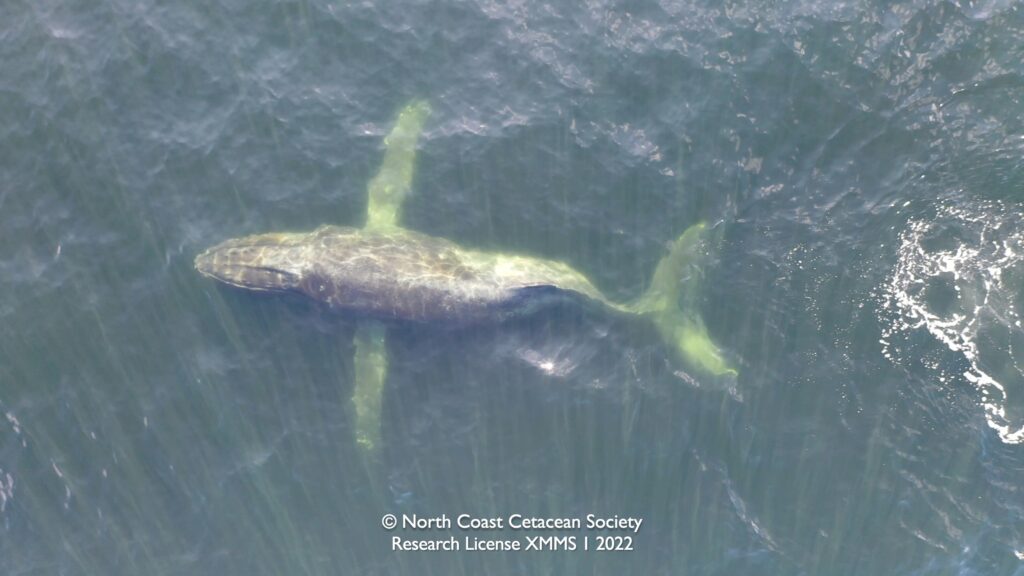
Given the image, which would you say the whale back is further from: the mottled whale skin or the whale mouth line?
the whale mouth line

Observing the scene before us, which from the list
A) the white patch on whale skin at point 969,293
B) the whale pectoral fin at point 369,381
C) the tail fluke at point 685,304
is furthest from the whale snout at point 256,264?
the white patch on whale skin at point 969,293

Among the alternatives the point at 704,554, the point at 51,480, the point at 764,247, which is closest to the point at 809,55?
the point at 764,247

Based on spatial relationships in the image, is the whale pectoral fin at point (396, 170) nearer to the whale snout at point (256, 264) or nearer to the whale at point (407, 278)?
the whale at point (407, 278)

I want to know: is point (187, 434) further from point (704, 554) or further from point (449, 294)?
point (704, 554)

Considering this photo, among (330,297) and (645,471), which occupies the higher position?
(330,297)

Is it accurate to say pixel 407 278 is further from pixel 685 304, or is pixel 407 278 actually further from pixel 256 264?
pixel 685 304

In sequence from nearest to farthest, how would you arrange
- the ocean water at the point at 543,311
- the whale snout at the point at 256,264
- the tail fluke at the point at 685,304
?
1. the ocean water at the point at 543,311
2. the tail fluke at the point at 685,304
3. the whale snout at the point at 256,264
